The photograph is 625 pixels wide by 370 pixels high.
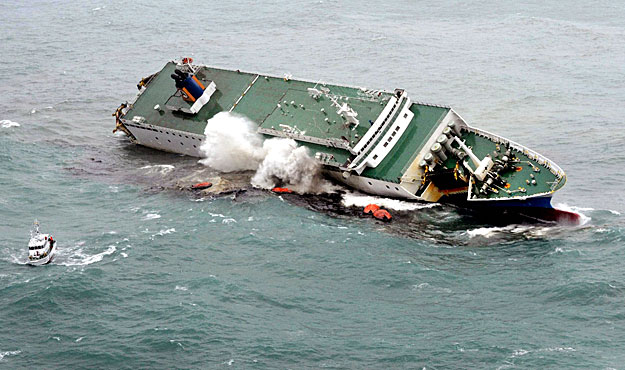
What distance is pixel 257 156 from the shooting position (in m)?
107

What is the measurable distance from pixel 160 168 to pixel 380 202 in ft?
116

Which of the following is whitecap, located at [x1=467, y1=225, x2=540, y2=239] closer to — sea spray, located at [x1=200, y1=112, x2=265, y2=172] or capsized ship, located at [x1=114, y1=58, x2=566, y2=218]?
capsized ship, located at [x1=114, y1=58, x2=566, y2=218]

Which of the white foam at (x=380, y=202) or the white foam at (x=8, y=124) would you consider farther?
the white foam at (x=8, y=124)

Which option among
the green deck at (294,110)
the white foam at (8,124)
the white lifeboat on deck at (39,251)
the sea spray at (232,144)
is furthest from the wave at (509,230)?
the white foam at (8,124)

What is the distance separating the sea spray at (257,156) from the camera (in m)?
102

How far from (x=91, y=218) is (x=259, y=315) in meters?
33.1

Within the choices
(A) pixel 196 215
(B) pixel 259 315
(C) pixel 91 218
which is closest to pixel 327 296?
(B) pixel 259 315

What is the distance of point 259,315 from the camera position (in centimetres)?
7194

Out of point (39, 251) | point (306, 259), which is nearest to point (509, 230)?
point (306, 259)

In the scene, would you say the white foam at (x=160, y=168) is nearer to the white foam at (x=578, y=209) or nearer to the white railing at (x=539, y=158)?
the white railing at (x=539, y=158)

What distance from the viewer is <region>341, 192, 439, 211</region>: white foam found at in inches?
3772

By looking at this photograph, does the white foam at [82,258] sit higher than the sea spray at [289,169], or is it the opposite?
the sea spray at [289,169]

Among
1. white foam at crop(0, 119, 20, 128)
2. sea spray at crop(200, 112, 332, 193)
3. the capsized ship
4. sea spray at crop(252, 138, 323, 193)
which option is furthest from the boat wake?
white foam at crop(0, 119, 20, 128)

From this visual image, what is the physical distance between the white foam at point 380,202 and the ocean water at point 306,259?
55 centimetres
